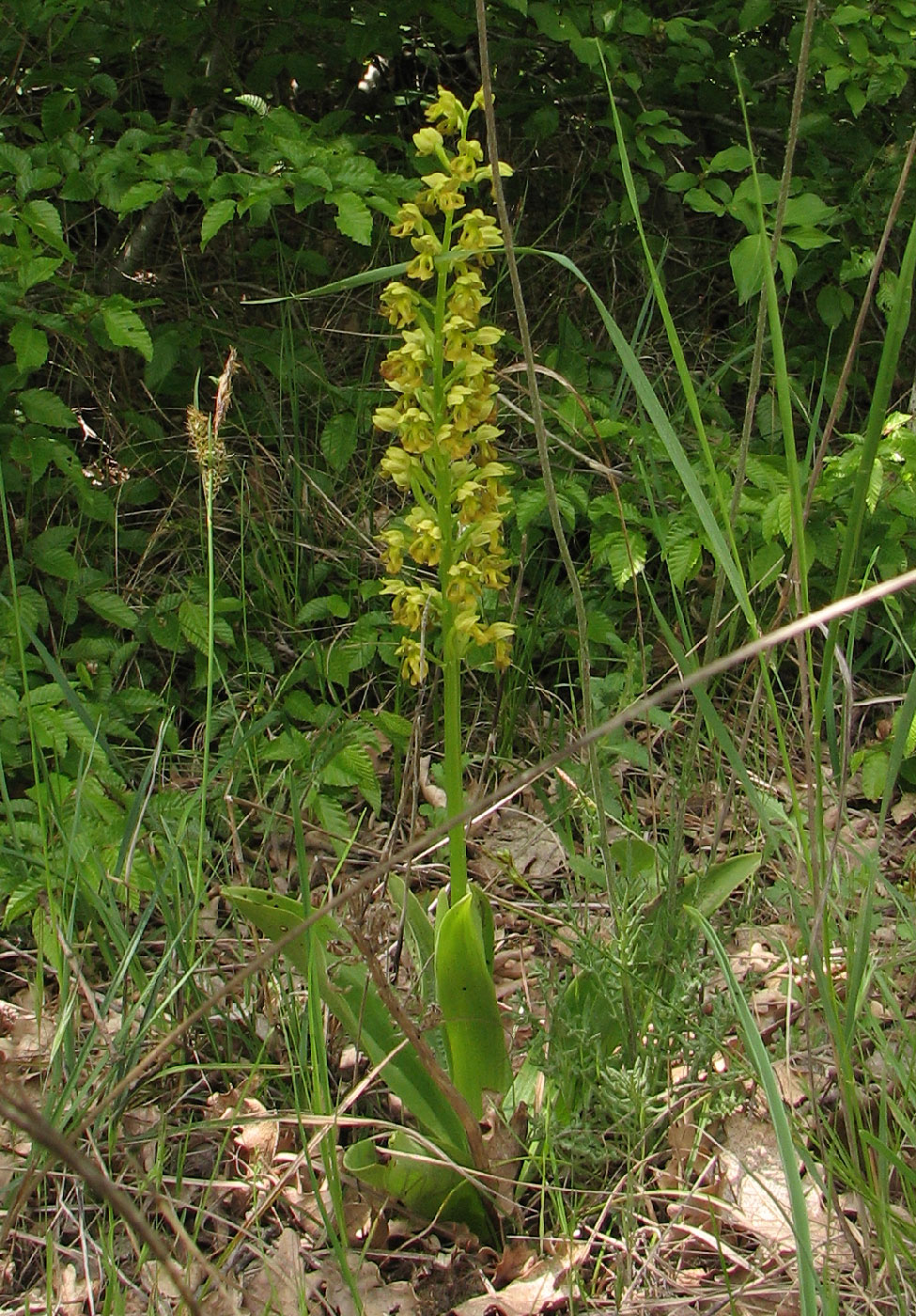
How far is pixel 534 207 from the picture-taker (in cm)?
415

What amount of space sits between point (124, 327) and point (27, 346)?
0.71 ft

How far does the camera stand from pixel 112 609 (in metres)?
2.88

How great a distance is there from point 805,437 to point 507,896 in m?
1.99

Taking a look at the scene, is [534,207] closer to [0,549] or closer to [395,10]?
[395,10]

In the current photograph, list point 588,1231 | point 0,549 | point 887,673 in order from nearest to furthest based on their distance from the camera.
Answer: point 588,1231 → point 0,549 → point 887,673

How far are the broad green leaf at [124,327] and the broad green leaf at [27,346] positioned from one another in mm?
153

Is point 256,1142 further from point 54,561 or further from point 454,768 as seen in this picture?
point 54,561

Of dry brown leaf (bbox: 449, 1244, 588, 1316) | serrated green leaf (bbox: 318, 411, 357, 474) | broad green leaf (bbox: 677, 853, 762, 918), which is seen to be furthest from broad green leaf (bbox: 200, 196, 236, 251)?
dry brown leaf (bbox: 449, 1244, 588, 1316)

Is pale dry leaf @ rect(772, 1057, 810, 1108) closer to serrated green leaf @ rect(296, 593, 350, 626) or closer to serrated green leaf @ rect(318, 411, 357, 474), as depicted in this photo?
serrated green leaf @ rect(296, 593, 350, 626)

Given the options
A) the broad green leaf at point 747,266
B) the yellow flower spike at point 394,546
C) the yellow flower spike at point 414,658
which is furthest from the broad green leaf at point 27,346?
the broad green leaf at point 747,266

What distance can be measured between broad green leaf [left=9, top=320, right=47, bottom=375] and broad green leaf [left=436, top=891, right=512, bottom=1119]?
5.41 ft

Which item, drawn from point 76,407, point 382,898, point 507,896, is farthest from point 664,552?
point 76,407

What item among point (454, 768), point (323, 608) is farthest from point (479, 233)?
point (323, 608)

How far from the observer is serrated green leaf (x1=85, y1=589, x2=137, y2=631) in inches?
113
